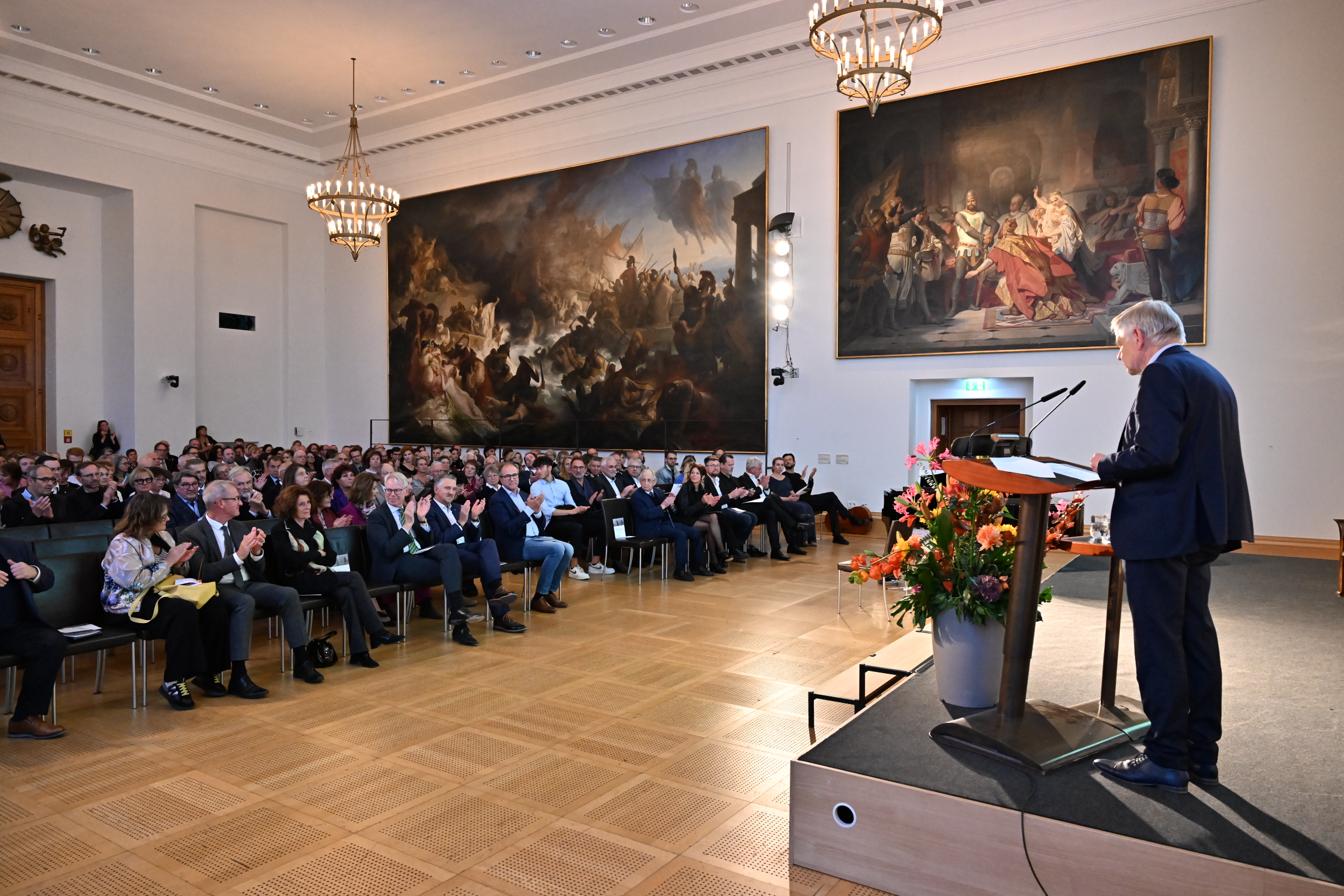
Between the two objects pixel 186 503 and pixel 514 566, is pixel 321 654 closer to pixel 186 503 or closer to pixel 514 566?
pixel 514 566

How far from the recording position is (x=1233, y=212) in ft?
34.3

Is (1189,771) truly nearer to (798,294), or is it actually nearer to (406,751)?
(406,751)

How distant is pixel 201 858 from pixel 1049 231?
11397 millimetres

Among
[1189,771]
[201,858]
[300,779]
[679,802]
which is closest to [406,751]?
[300,779]

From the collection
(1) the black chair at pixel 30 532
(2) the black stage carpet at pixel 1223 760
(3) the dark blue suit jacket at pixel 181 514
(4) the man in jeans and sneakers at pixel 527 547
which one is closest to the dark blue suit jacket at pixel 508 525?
(4) the man in jeans and sneakers at pixel 527 547

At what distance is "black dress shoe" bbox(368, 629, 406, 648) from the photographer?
632 cm

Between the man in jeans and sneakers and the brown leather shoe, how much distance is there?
3.64 m

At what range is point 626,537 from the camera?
9.52 meters

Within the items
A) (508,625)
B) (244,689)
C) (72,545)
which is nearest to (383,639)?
(508,625)

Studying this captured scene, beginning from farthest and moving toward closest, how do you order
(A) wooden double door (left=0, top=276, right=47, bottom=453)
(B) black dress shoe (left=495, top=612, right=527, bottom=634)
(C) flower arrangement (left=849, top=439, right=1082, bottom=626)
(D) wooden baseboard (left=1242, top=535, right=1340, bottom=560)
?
(A) wooden double door (left=0, top=276, right=47, bottom=453), (D) wooden baseboard (left=1242, top=535, right=1340, bottom=560), (B) black dress shoe (left=495, top=612, right=527, bottom=634), (C) flower arrangement (left=849, top=439, right=1082, bottom=626)

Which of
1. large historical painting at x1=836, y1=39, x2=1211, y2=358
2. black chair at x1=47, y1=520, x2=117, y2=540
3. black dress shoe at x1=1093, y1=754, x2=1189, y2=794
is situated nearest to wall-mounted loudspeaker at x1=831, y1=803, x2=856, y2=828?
black dress shoe at x1=1093, y1=754, x2=1189, y2=794

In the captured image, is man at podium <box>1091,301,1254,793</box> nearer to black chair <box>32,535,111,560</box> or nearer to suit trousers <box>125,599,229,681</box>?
suit trousers <box>125,599,229,681</box>

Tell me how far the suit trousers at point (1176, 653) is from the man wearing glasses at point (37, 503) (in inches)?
336

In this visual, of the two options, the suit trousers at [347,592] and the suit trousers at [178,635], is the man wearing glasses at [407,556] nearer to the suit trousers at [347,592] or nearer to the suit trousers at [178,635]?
the suit trousers at [347,592]
